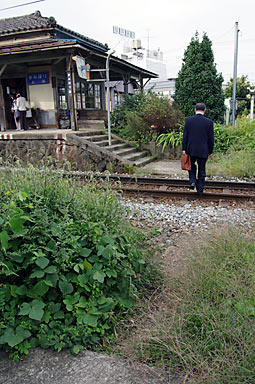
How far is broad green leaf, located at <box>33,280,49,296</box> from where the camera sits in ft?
7.91

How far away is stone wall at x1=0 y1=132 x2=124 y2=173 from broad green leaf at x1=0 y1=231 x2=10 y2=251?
795cm

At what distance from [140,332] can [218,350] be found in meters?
0.67

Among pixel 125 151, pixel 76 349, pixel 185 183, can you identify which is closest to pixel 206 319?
pixel 76 349

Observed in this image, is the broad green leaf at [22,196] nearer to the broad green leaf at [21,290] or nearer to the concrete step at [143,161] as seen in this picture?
the broad green leaf at [21,290]

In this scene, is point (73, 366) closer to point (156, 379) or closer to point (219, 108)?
point (156, 379)

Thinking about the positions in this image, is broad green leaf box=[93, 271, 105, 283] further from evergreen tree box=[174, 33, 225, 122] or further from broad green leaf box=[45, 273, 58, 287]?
evergreen tree box=[174, 33, 225, 122]

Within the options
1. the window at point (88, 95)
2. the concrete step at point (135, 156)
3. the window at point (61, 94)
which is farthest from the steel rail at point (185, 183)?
the window at point (88, 95)

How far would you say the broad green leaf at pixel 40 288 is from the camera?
2.41 m

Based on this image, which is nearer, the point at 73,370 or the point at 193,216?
the point at 73,370

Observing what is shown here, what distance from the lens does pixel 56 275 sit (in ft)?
8.17

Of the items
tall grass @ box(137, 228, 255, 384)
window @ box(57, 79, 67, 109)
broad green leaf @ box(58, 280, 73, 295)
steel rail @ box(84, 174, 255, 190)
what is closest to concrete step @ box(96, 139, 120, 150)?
steel rail @ box(84, 174, 255, 190)

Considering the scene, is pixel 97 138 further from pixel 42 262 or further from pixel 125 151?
pixel 42 262

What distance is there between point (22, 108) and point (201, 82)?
8.44 metres

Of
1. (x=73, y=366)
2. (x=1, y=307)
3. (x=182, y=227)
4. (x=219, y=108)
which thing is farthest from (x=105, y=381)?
(x=219, y=108)
